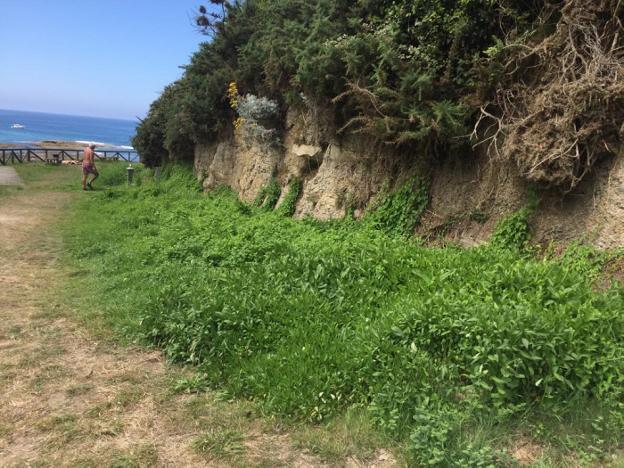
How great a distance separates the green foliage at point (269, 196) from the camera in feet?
34.8

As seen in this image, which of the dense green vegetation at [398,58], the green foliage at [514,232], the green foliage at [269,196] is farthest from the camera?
the green foliage at [269,196]

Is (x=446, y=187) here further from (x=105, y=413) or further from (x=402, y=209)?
(x=105, y=413)

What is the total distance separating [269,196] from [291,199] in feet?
3.81

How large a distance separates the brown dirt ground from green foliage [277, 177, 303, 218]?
4704 millimetres

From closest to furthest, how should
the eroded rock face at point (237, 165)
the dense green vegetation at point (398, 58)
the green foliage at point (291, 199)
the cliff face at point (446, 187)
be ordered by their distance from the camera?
the cliff face at point (446, 187) < the dense green vegetation at point (398, 58) < the green foliage at point (291, 199) < the eroded rock face at point (237, 165)

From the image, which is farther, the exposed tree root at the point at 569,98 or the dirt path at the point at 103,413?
the exposed tree root at the point at 569,98

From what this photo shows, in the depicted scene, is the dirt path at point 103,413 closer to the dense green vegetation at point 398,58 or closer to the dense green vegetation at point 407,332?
the dense green vegetation at point 407,332

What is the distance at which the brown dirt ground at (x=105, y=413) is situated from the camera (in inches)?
124

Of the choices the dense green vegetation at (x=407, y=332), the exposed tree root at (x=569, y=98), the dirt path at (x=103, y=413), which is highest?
the exposed tree root at (x=569, y=98)

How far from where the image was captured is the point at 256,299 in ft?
15.9

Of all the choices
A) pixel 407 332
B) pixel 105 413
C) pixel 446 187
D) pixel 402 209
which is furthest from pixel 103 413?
pixel 446 187

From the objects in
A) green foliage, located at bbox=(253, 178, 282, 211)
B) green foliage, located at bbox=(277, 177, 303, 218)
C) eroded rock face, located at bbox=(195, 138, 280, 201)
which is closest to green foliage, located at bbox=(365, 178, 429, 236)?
green foliage, located at bbox=(277, 177, 303, 218)

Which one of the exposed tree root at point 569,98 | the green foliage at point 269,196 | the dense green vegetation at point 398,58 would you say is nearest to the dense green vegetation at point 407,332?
the exposed tree root at point 569,98

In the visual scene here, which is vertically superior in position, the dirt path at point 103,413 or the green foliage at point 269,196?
the green foliage at point 269,196
